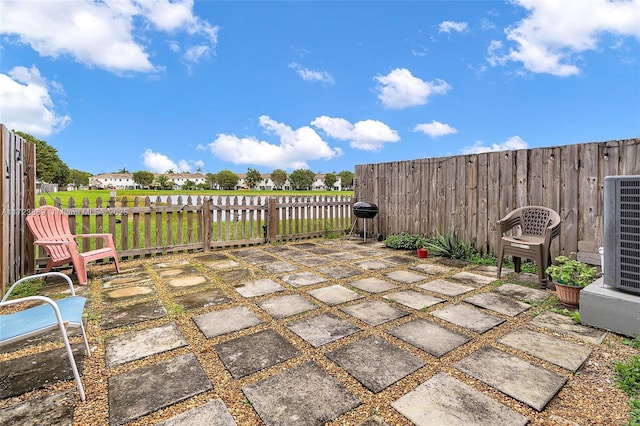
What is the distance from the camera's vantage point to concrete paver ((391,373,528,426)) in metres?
1.34

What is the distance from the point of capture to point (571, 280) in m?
2.80

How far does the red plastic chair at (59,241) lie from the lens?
11.4ft

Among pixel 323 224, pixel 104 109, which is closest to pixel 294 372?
pixel 323 224

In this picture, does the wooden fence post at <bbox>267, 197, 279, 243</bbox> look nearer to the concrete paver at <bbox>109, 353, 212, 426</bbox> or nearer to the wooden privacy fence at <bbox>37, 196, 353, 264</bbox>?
the wooden privacy fence at <bbox>37, 196, 353, 264</bbox>

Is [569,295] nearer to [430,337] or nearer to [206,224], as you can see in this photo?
[430,337]

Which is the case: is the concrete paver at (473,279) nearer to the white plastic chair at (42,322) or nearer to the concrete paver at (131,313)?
the concrete paver at (131,313)

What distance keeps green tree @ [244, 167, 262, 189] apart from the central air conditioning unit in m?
78.2

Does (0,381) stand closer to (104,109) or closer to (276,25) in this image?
(276,25)

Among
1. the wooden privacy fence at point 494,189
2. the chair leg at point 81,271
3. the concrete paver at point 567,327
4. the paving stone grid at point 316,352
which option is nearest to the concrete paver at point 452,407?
the paving stone grid at point 316,352

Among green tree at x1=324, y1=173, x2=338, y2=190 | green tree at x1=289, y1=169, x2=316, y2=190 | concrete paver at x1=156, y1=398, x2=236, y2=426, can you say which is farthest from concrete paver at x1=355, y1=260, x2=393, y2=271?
green tree at x1=324, y1=173, x2=338, y2=190

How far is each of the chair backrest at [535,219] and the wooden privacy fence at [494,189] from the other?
36cm

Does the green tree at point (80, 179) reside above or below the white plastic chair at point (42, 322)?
above

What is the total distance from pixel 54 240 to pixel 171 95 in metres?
17.2

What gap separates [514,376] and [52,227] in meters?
5.28
